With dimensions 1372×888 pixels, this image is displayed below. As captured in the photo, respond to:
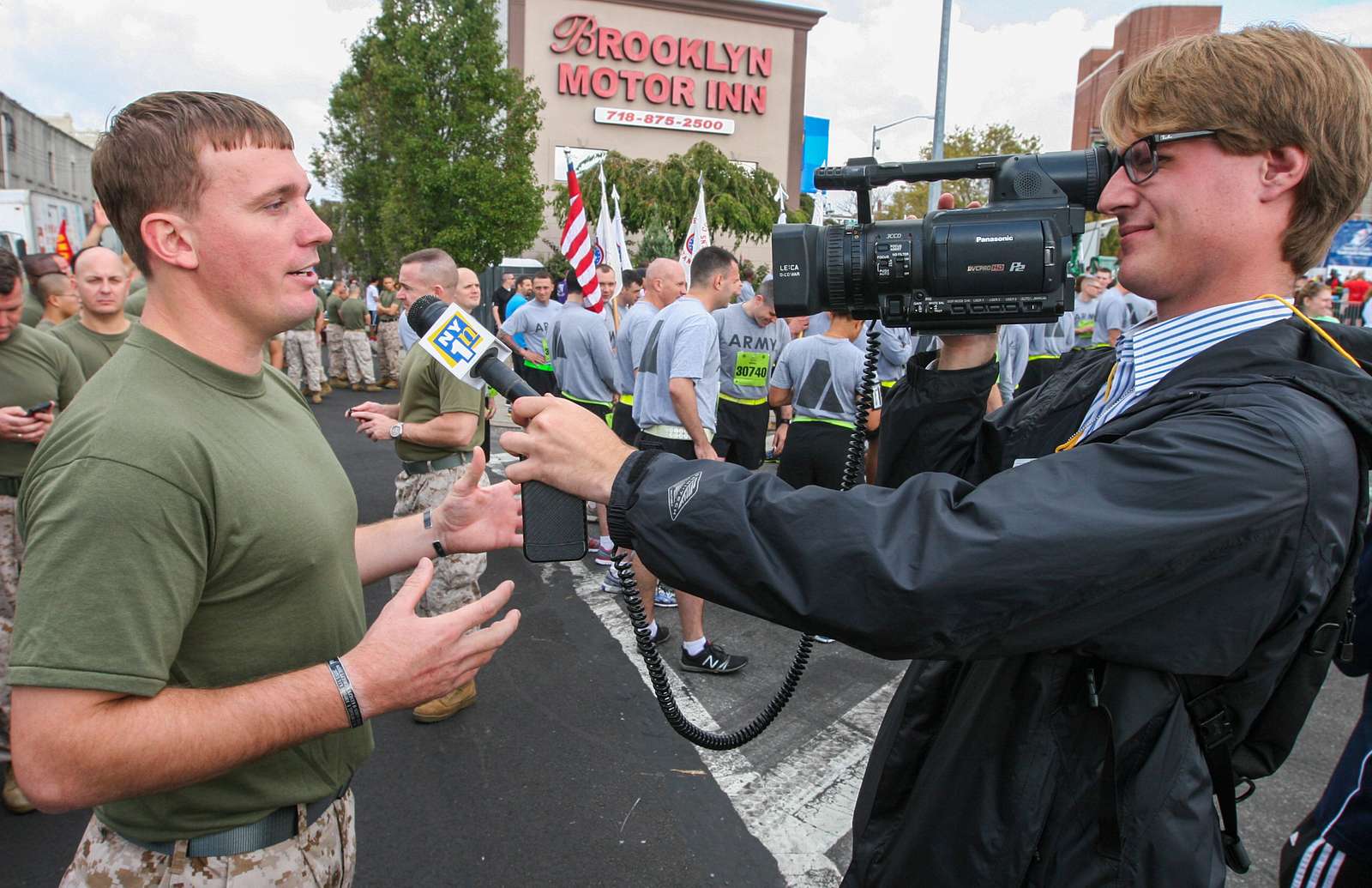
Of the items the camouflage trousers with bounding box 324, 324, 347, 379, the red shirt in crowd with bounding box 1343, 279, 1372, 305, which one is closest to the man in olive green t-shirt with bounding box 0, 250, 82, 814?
the camouflage trousers with bounding box 324, 324, 347, 379

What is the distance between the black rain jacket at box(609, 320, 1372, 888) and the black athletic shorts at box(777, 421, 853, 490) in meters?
4.22

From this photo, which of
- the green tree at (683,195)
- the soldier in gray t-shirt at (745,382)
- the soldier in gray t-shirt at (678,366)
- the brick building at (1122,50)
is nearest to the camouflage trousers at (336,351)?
the soldier in gray t-shirt at (745,382)

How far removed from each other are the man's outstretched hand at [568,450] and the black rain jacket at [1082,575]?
6 centimetres

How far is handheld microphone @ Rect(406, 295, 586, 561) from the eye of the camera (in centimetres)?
159

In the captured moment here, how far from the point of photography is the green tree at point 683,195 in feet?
107

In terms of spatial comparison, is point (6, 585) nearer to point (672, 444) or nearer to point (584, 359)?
point (672, 444)

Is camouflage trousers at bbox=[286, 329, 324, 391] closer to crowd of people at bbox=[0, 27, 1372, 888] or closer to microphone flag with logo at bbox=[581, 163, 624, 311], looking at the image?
microphone flag with logo at bbox=[581, 163, 624, 311]

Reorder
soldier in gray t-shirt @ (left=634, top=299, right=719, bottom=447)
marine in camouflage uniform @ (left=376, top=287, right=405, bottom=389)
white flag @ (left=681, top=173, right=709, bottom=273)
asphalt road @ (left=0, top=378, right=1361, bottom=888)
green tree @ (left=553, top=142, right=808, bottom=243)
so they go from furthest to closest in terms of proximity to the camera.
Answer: green tree @ (left=553, top=142, right=808, bottom=243), marine in camouflage uniform @ (left=376, top=287, right=405, bottom=389), white flag @ (left=681, top=173, right=709, bottom=273), soldier in gray t-shirt @ (left=634, top=299, right=719, bottom=447), asphalt road @ (left=0, top=378, right=1361, bottom=888)

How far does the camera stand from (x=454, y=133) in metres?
23.3

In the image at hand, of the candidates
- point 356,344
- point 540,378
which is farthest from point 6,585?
point 356,344

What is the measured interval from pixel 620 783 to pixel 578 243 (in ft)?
20.8

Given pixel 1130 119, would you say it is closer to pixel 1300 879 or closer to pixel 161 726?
pixel 1300 879

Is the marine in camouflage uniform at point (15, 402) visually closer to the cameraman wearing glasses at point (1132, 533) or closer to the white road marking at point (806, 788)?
the white road marking at point (806, 788)

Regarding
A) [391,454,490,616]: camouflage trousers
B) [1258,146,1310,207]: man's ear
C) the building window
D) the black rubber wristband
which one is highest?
the building window
